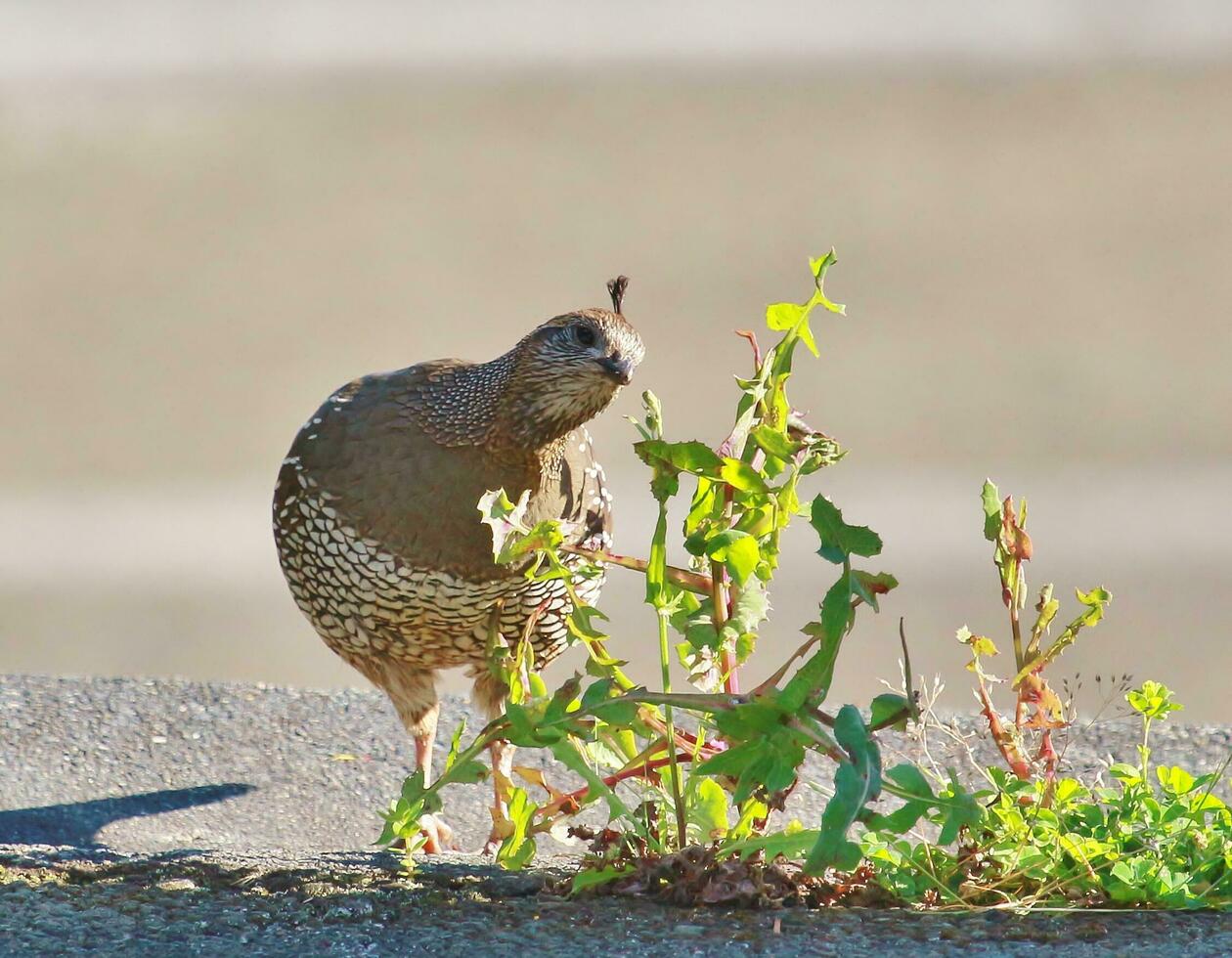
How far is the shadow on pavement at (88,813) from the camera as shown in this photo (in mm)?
3965

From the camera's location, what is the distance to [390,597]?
3799 mm

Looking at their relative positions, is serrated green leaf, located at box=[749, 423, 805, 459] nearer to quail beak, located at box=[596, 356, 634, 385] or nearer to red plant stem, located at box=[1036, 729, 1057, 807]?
red plant stem, located at box=[1036, 729, 1057, 807]

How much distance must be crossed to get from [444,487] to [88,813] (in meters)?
1.25

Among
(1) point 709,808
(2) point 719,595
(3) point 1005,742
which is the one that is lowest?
(1) point 709,808

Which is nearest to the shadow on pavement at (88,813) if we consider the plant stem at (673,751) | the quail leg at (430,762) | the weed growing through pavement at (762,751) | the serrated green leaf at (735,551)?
the quail leg at (430,762)

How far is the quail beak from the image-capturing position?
3561 millimetres

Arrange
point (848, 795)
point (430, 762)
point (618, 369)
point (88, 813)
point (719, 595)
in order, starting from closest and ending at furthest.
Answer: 1. point (848, 795)
2. point (719, 595)
3. point (618, 369)
4. point (88, 813)
5. point (430, 762)

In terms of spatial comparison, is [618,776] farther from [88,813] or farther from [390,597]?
[88,813]

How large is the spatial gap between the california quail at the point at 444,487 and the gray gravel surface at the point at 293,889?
51cm

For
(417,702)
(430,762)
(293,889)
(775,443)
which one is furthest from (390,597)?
(775,443)

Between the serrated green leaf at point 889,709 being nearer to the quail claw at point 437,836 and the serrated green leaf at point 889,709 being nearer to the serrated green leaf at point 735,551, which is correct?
the serrated green leaf at point 735,551

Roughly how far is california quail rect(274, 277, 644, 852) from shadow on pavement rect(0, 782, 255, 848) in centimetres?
60

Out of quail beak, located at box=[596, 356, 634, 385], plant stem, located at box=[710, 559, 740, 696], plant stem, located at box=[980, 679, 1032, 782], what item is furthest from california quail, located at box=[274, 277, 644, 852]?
plant stem, located at box=[980, 679, 1032, 782]

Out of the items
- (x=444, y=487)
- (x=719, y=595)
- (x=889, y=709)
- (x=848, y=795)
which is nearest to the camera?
(x=848, y=795)
